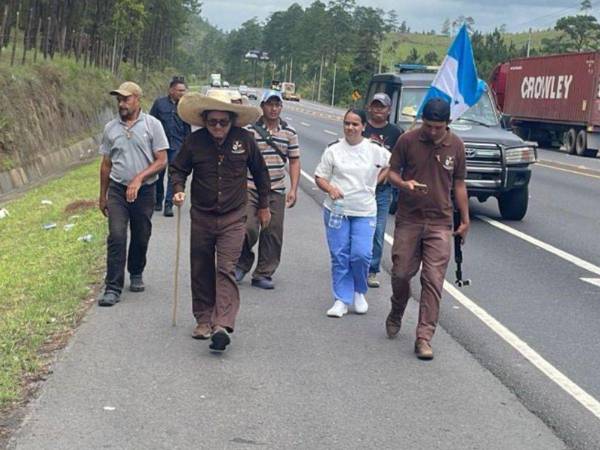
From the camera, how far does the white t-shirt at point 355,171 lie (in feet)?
26.6

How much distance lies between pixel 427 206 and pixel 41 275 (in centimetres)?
451

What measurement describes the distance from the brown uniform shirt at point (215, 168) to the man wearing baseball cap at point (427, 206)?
1.13 m

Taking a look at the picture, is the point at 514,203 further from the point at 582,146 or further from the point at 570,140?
the point at 570,140

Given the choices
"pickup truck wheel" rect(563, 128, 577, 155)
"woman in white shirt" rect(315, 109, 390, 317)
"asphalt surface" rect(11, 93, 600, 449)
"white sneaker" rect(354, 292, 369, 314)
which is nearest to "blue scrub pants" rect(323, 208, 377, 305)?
"woman in white shirt" rect(315, 109, 390, 317)

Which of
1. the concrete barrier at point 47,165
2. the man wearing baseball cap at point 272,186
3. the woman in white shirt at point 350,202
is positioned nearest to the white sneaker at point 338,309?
the woman in white shirt at point 350,202

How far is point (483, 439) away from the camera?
17.7 feet

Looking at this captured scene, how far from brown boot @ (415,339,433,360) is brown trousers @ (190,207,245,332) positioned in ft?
4.41

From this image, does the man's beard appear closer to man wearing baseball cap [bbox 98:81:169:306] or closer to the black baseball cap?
man wearing baseball cap [bbox 98:81:169:306]

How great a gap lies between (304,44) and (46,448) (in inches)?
5545

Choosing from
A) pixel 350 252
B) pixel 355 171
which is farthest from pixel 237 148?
pixel 350 252

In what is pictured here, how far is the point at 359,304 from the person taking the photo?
8.34m

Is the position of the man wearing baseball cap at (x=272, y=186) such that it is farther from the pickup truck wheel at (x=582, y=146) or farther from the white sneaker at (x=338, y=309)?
the pickup truck wheel at (x=582, y=146)

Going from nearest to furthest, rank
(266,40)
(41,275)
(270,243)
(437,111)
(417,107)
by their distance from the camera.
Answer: (437,111) → (270,243) → (41,275) → (417,107) → (266,40)

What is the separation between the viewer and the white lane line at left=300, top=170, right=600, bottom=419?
616 cm
